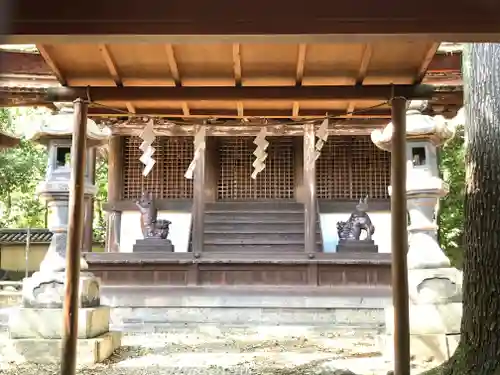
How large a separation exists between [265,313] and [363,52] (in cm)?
695

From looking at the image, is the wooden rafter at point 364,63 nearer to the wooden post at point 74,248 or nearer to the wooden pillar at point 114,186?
the wooden post at point 74,248

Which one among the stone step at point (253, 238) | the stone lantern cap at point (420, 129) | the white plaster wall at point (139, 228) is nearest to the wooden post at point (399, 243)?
the stone lantern cap at point (420, 129)

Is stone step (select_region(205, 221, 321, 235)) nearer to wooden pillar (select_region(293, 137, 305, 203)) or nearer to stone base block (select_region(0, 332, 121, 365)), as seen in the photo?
wooden pillar (select_region(293, 137, 305, 203))

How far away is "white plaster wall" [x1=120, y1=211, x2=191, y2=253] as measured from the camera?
41.4 feet

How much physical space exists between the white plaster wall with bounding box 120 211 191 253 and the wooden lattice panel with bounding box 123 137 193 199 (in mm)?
430

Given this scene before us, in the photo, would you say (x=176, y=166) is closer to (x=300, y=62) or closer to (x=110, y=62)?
(x=110, y=62)

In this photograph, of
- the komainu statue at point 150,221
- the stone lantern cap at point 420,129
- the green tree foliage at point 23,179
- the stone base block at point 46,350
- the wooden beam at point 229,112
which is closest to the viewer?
the wooden beam at point 229,112

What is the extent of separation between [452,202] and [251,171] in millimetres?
6144

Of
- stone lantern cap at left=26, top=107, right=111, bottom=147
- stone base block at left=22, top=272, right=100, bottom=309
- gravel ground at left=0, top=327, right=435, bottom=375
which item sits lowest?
gravel ground at left=0, top=327, right=435, bottom=375

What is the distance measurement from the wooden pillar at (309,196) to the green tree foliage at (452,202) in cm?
419

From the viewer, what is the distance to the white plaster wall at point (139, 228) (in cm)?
1261

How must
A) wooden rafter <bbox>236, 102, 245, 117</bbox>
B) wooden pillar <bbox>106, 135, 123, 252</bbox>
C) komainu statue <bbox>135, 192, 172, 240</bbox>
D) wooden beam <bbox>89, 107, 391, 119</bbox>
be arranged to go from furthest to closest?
wooden pillar <bbox>106, 135, 123, 252</bbox> → komainu statue <bbox>135, 192, 172, 240</bbox> → wooden beam <bbox>89, 107, 391, 119</bbox> → wooden rafter <bbox>236, 102, 245, 117</bbox>

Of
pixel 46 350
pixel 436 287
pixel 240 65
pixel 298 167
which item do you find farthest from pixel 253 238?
pixel 240 65

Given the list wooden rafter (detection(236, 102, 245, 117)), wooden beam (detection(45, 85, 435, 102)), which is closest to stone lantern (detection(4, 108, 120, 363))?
wooden beam (detection(45, 85, 435, 102))
